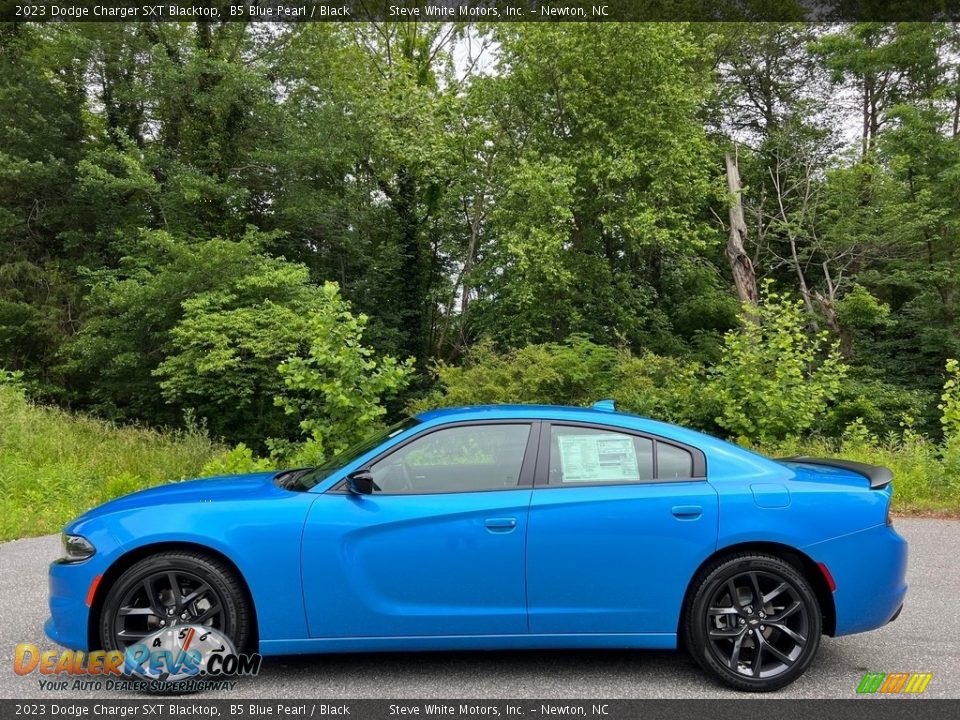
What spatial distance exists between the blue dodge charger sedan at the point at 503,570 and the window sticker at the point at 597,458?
9 cm

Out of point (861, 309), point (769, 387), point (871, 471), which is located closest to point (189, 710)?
point (871, 471)

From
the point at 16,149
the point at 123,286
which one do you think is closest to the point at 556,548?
the point at 123,286

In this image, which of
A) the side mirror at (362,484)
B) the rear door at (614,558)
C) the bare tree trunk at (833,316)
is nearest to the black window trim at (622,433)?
the rear door at (614,558)

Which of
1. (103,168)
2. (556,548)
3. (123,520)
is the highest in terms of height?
(103,168)

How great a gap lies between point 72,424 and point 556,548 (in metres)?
12.5

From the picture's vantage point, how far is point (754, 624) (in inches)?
153

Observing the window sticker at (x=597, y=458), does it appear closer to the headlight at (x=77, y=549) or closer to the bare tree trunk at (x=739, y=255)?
the headlight at (x=77, y=549)

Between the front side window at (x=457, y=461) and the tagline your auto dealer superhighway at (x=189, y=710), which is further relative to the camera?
the front side window at (x=457, y=461)

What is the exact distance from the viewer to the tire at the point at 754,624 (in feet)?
12.7

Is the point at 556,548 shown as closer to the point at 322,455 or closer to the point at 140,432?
the point at 322,455

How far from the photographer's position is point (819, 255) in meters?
25.2

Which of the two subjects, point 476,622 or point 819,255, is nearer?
point 476,622

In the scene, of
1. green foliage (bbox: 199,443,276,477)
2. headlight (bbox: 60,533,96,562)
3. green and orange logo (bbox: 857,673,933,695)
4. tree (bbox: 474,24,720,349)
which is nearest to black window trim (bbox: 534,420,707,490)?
green and orange logo (bbox: 857,673,933,695)

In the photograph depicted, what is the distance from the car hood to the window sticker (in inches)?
63.4
